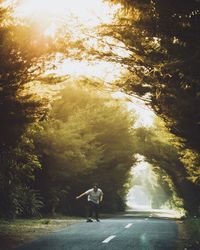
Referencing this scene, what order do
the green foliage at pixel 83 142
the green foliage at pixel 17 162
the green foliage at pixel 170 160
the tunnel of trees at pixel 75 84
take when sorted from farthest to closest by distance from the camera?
1. the green foliage at pixel 170 160
2. the green foliage at pixel 83 142
3. the green foliage at pixel 17 162
4. the tunnel of trees at pixel 75 84

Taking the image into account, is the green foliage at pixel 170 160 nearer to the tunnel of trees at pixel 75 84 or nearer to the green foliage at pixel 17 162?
the tunnel of trees at pixel 75 84

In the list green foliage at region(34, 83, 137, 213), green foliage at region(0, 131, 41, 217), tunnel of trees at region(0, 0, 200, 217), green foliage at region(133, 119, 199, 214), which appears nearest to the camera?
tunnel of trees at region(0, 0, 200, 217)

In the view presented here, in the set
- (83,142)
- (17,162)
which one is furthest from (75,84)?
(83,142)

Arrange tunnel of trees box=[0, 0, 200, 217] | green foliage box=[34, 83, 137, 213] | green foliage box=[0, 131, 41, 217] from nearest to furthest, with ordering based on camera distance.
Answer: tunnel of trees box=[0, 0, 200, 217]
green foliage box=[0, 131, 41, 217]
green foliage box=[34, 83, 137, 213]

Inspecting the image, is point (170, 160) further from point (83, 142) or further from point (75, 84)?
point (75, 84)

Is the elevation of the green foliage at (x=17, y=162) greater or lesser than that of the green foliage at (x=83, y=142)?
lesser

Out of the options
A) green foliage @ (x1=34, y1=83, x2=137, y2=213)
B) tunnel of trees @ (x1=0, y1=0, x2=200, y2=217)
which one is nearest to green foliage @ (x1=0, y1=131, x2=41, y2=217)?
tunnel of trees @ (x1=0, y1=0, x2=200, y2=217)

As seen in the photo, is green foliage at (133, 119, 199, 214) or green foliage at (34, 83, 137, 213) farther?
green foliage at (133, 119, 199, 214)

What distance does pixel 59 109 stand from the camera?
2741cm

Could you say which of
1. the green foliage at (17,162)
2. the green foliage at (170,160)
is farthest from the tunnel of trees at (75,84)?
the green foliage at (170,160)

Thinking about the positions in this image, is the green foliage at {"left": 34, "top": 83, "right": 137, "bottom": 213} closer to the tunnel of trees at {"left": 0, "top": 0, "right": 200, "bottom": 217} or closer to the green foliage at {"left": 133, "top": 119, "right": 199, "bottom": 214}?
the tunnel of trees at {"left": 0, "top": 0, "right": 200, "bottom": 217}

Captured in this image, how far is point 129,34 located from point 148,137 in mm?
31415

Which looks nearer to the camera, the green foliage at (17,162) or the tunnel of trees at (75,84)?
the tunnel of trees at (75,84)

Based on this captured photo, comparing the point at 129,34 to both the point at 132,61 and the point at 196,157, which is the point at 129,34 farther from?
the point at 196,157
